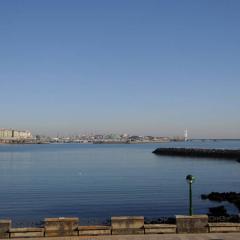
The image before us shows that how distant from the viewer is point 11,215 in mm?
43375

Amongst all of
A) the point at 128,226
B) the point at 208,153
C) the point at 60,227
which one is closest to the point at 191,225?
the point at 128,226

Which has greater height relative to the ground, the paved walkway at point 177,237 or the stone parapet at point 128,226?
the stone parapet at point 128,226

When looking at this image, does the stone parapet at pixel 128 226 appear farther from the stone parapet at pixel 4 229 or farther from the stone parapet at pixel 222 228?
the stone parapet at pixel 4 229

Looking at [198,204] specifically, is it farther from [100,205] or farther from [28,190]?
[28,190]

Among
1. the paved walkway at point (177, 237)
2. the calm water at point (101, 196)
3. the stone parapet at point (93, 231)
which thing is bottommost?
the calm water at point (101, 196)

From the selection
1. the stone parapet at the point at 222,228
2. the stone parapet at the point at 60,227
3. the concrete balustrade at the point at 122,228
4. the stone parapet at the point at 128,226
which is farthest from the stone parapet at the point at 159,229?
the stone parapet at the point at 60,227

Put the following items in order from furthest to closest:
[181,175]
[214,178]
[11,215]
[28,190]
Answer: [181,175]
[214,178]
[28,190]
[11,215]

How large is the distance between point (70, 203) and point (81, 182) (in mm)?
23245

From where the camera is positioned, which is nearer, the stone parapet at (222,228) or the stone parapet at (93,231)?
the stone parapet at (93,231)

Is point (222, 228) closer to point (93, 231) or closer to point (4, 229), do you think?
point (93, 231)

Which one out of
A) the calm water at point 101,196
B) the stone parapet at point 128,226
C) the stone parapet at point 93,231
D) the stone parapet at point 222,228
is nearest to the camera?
the stone parapet at point 93,231

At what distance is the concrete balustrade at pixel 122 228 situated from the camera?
56.5ft

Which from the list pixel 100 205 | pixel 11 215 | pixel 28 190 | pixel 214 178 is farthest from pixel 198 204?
pixel 214 178

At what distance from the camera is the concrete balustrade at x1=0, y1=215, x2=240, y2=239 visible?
17.2m
